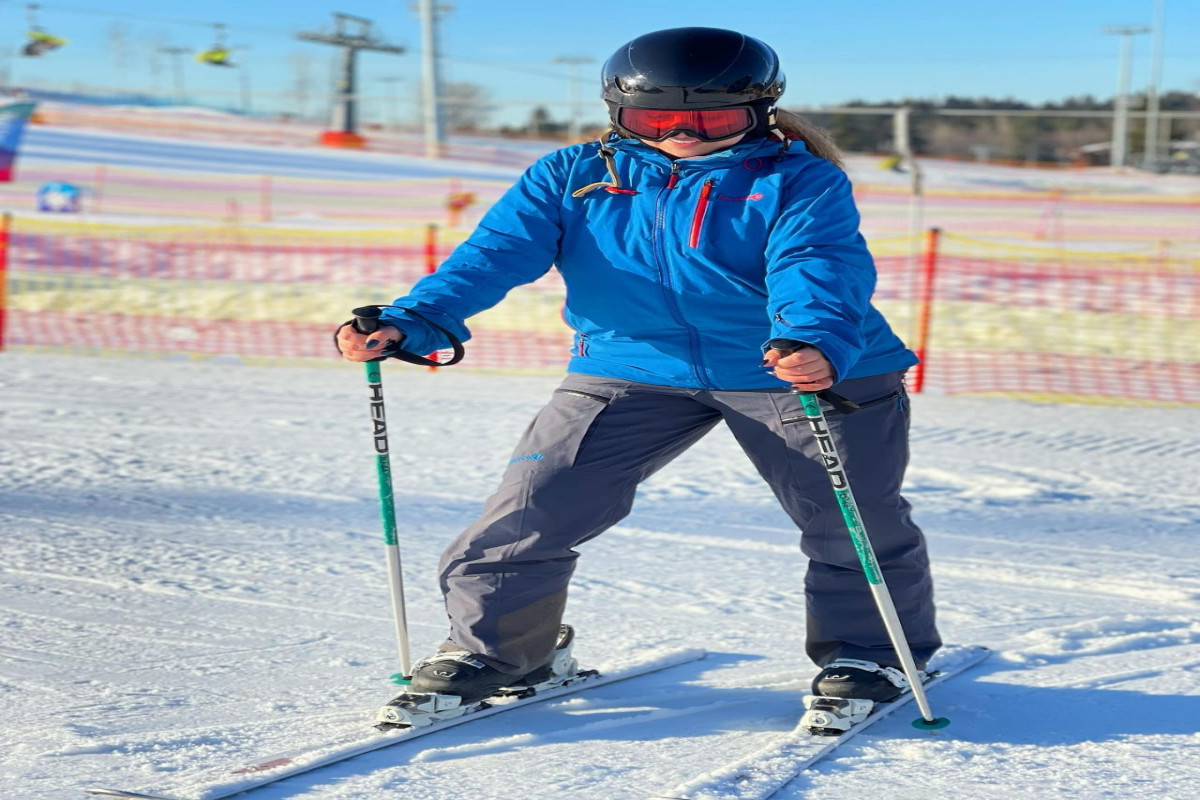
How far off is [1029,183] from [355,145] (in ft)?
58.0

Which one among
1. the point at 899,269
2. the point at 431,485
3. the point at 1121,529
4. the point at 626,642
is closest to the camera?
the point at 626,642

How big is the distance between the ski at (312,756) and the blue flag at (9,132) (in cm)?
2207

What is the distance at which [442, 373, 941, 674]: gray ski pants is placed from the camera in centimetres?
264

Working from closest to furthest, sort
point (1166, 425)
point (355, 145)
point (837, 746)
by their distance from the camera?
point (837, 746), point (1166, 425), point (355, 145)

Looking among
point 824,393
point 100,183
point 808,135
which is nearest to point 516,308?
point 808,135

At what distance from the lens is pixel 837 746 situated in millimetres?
2547

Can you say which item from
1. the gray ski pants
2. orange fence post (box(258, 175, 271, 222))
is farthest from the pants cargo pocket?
orange fence post (box(258, 175, 271, 222))

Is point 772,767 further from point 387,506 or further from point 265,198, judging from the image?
point 265,198

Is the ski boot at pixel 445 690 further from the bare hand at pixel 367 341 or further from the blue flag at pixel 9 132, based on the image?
the blue flag at pixel 9 132

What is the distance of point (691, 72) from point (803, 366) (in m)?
0.69

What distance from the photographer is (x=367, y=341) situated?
2.45 metres

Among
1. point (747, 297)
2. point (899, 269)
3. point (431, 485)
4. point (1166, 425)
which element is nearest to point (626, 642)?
point (747, 297)

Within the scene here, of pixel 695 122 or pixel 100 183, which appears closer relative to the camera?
pixel 695 122

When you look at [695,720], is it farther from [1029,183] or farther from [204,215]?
[1029,183]
